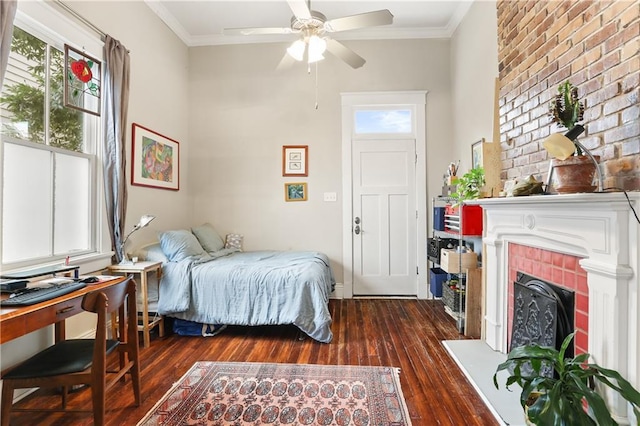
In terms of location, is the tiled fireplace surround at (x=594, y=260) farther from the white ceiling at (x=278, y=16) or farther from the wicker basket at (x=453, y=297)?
the white ceiling at (x=278, y=16)

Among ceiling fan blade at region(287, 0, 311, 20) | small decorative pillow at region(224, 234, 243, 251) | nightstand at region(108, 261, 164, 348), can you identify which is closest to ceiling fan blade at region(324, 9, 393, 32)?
ceiling fan blade at region(287, 0, 311, 20)

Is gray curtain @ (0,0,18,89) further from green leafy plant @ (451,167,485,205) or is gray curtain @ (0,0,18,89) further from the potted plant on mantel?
green leafy plant @ (451,167,485,205)

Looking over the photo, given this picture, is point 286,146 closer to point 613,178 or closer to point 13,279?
point 13,279

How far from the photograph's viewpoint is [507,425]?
5.26 feet

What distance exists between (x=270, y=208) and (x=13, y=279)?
2671 mm

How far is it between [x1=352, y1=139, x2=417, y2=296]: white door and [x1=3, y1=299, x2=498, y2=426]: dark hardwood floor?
0.44 meters

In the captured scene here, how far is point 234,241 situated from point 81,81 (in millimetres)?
2314

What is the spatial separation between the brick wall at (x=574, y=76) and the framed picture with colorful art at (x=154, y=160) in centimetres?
338

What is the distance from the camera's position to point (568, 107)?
1.58 meters

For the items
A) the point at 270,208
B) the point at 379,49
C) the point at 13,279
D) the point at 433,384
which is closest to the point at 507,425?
the point at 433,384

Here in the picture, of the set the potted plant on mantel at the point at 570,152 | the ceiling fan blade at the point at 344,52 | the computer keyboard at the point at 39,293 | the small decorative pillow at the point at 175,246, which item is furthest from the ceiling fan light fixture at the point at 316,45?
the computer keyboard at the point at 39,293

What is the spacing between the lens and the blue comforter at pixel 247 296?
268 centimetres

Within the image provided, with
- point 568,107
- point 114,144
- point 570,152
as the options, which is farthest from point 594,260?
point 114,144

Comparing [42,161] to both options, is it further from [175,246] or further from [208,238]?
[208,238]
